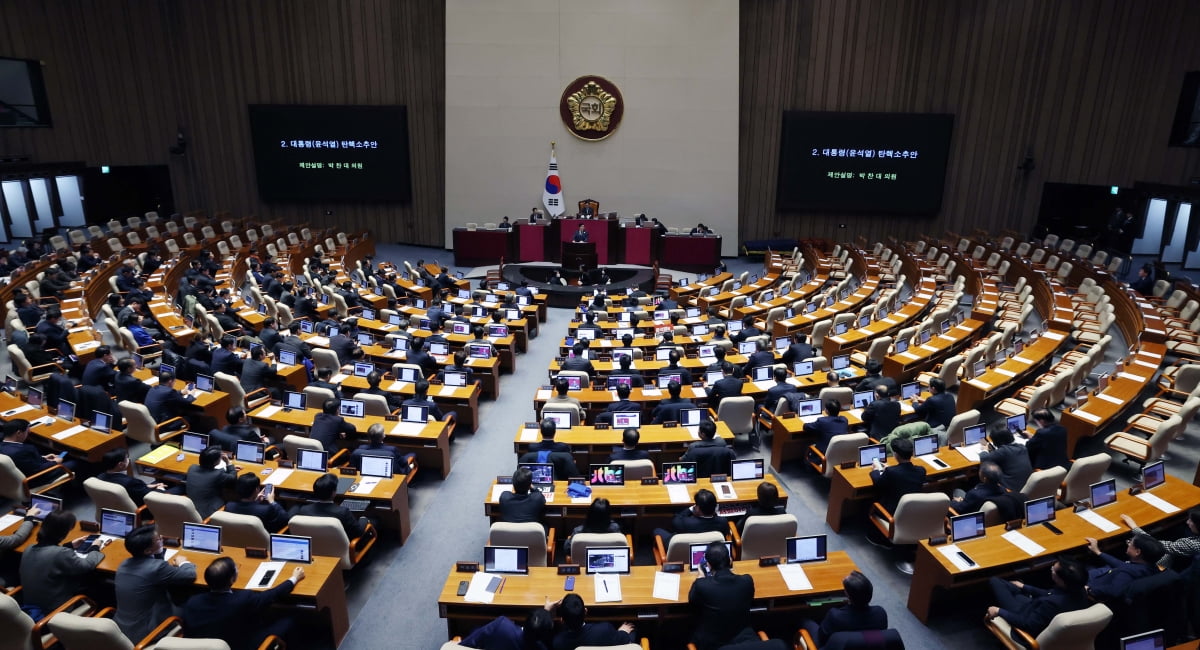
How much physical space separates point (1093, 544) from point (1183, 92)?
735 inches

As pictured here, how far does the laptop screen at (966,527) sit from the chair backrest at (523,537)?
11.6 feet

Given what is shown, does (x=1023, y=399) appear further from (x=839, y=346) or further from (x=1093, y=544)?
(x=1093, y=544)

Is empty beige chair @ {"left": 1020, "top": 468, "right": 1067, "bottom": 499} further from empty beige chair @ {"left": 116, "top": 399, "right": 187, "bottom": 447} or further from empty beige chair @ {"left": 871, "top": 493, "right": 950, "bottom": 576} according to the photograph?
empty beige chair @ {"left": 116, "top": 399, "right": 187, "bottom": 447}

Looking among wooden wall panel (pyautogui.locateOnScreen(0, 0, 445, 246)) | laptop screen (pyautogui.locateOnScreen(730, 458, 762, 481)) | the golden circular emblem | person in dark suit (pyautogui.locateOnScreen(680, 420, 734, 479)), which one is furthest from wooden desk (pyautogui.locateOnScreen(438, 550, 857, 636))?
wooden wall panel (pyautogui.locateOnScreen(0, 0, 445, 246))

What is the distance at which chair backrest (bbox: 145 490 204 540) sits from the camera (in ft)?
19.3

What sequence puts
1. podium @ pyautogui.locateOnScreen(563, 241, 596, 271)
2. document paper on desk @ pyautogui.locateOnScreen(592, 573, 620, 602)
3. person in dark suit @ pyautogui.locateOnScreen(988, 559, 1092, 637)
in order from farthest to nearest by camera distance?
1. podium @ pyautogui.locateOnScreen(563, 241, 596, 271)
2. document paper on desk @ pyautogui.locateOnScreen(592, 573, 620, 602)
3. person in dark suit @ pyautogui.locateOnScreen(988, 559, 1092, 637)

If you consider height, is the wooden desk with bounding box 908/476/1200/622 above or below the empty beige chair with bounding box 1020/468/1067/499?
below

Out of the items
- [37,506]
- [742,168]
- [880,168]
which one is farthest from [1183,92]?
[37,506]

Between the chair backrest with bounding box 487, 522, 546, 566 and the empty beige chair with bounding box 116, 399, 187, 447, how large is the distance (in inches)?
199

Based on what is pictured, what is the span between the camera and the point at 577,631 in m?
4.52

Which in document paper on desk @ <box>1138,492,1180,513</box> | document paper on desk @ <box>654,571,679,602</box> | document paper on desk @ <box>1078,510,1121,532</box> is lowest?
document paper on desk @ <box>654,571,679,602</box>

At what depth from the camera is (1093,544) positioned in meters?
5.51

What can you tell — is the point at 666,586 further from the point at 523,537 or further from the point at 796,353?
the point at 796,353

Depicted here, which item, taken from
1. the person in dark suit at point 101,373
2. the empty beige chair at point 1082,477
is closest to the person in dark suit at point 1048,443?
the empty beige chair at point 1082,477
